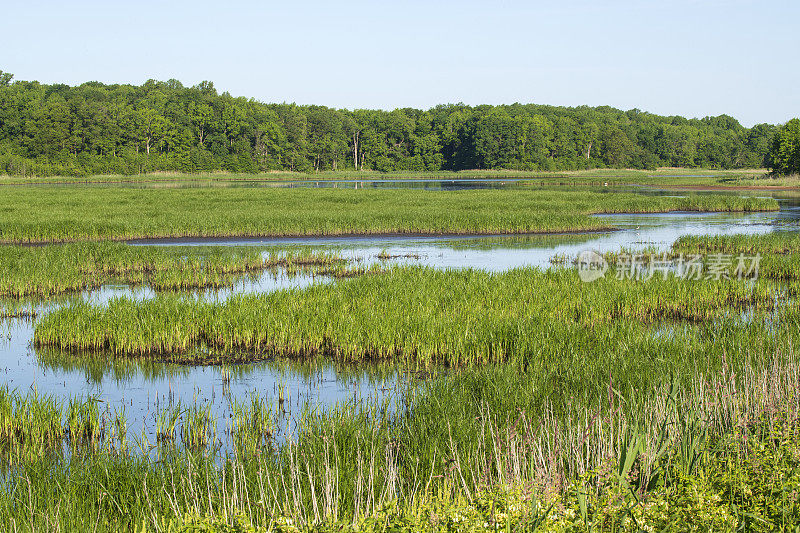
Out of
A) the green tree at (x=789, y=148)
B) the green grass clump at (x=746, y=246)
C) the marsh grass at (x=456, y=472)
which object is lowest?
the marsh grass at (x=456, y=472)

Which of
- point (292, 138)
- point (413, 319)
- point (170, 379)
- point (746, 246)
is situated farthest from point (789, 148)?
point (292, 138)

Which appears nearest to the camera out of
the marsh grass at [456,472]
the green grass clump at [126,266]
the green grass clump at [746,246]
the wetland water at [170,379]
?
the marsh grass at [456,472]

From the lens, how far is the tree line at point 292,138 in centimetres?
10950

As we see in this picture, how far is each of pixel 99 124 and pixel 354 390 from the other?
113169mm

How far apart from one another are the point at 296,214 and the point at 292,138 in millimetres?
99804

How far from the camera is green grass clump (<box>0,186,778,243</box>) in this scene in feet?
106

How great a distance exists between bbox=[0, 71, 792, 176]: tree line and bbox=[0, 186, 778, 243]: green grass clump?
6150 cm

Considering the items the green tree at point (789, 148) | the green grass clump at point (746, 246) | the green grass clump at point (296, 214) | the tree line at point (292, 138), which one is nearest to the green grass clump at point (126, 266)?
the green grass clump at point (296, 214)

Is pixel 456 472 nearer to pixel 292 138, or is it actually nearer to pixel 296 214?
pixel 296 214

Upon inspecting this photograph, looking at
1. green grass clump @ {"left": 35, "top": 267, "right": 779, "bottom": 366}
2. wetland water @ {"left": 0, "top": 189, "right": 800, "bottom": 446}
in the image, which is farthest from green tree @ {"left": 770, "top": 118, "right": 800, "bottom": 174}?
wetland water @ {"left": 0, "top": 189, "right": 800, "bottom": 446}

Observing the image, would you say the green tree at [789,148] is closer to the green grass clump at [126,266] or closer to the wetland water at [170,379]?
the green grass clump at [126,266]

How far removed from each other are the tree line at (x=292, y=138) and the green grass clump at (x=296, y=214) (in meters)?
61.5

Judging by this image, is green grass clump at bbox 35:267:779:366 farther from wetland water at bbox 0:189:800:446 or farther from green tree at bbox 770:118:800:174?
green tree at bbox 770:118:800:174

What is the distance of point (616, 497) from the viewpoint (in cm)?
484
